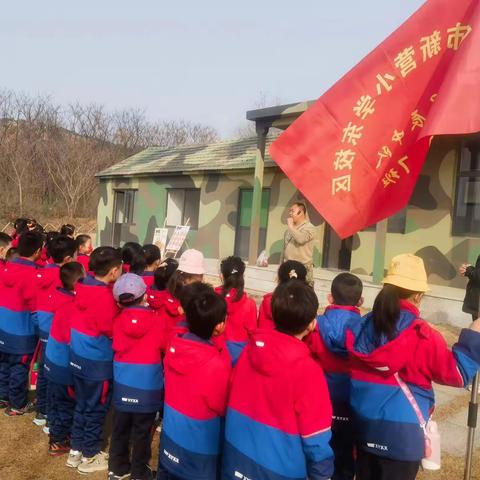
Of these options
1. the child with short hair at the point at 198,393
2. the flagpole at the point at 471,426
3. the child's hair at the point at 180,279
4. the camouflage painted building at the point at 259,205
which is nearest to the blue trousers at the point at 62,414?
the child's hair at the point at 180,279

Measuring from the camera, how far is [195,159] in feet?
47.8

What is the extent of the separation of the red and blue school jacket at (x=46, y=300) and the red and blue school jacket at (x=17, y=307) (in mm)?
103

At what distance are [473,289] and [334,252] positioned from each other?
5.29 m

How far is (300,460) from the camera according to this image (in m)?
1.98

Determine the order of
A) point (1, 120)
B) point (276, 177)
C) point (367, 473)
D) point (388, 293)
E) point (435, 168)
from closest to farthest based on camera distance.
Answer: point (388, 293) < point (367, 473) < point (435, 168) < point (276, 177) < point (1, 120)

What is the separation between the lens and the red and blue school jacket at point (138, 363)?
303 cm

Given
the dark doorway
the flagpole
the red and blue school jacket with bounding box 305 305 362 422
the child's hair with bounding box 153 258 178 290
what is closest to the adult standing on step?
the child's hair with bounding box 153 258 178 290

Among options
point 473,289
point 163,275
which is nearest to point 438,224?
point 473,289

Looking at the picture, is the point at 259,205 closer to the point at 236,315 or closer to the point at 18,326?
the point at 18,326

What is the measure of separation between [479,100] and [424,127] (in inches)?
11.1

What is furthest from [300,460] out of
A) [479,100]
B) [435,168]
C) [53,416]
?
[435,168]

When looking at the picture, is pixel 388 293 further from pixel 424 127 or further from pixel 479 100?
pixel 479 100

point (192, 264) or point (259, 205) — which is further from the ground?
point (259, 205)

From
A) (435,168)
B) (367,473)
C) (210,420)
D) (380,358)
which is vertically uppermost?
(435,168)
